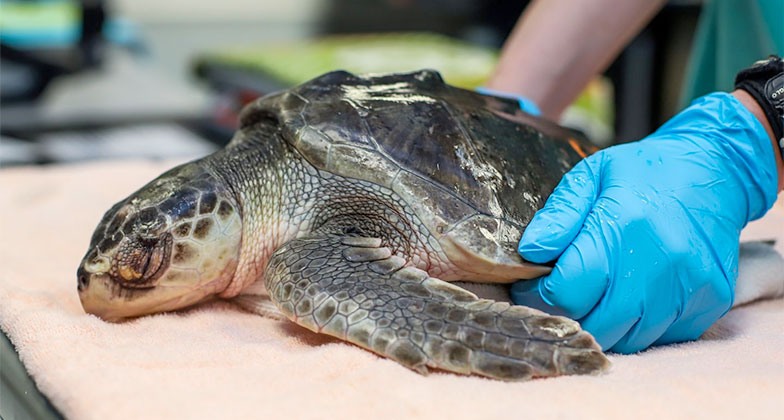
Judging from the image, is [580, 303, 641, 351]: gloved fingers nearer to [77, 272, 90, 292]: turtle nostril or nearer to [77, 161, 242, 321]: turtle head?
[77, 161, 242, 321]: turtle head

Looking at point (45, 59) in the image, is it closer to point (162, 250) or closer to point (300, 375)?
point (162, 250)

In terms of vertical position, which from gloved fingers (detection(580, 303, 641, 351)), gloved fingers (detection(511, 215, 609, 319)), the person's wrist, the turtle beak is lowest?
the turtle beak

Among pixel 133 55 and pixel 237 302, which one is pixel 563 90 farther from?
pixel 133 55

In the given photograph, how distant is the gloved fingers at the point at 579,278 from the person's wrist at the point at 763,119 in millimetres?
263

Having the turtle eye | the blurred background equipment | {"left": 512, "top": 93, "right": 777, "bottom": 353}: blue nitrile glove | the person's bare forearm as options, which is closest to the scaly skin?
the turtle eye

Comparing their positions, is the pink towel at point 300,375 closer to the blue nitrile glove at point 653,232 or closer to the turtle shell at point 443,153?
the blue nitrile glove at point 653,232

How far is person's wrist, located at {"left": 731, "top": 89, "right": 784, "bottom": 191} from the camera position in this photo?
0.90 m

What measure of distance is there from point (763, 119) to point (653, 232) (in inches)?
9.6

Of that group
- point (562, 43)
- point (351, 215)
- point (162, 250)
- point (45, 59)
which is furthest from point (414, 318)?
point (45, 59)

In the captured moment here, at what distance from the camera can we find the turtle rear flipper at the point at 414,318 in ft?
2.21

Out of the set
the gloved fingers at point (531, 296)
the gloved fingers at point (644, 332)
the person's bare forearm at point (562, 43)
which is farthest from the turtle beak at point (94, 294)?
the person's bare forearm at point (562, 43)

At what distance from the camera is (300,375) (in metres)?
0.67

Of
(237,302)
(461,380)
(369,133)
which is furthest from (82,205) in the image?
(461,380)

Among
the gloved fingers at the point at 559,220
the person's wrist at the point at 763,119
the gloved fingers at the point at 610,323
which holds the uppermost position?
the person's wrist at the point at 763,119
